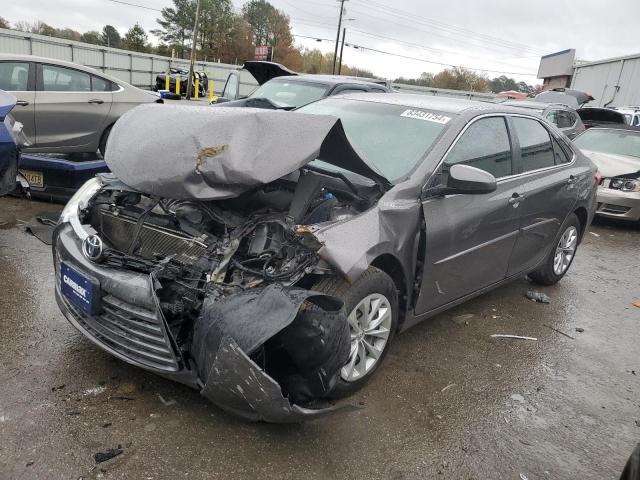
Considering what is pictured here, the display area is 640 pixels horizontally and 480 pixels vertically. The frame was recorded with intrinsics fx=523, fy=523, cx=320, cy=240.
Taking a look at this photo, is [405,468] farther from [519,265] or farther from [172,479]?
[519,265]

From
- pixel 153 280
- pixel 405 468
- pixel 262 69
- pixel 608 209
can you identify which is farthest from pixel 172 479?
pixel 262 69

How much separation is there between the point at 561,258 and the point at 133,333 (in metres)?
4.35

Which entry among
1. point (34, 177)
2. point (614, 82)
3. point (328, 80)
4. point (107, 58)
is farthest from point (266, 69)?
point (107, 58)

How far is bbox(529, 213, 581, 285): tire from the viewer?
5.00m

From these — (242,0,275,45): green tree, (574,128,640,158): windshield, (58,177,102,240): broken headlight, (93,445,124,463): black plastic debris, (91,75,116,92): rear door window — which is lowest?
(93,445,124,463): black plastic debris

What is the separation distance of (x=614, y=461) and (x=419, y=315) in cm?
131

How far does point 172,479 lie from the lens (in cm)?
225

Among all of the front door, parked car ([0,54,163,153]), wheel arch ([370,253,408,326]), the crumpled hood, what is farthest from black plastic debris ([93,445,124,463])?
the crumpled hood

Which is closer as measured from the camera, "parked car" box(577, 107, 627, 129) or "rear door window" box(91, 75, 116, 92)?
"rear door window" box(91, 75, 116, 92)

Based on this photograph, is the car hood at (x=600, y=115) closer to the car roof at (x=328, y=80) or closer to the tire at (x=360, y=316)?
the car roof at (x=328, y=80)

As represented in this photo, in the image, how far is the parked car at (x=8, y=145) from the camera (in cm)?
443

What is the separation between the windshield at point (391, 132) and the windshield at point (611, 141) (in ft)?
23.3

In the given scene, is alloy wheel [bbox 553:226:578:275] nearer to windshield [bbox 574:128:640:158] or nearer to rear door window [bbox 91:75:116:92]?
windshield [bbox 574:128:640:158]

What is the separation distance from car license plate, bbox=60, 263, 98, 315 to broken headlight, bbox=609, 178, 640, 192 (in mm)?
8297
